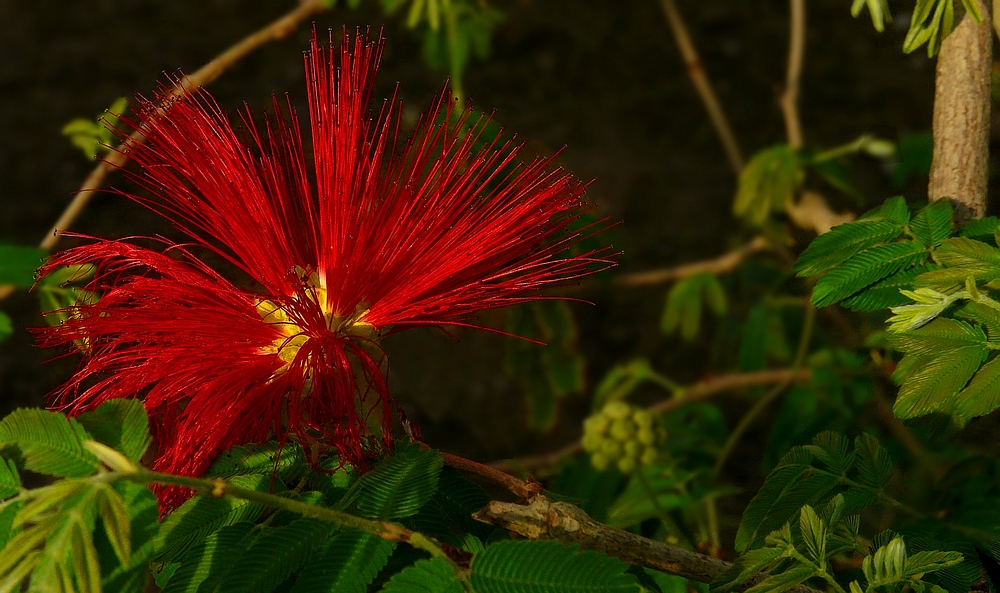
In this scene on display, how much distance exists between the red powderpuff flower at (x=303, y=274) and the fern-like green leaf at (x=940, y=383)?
0.78 ft

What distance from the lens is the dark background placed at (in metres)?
2.19

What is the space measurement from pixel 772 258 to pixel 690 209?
0.79 m

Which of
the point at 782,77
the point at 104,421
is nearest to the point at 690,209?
the point at 782,77

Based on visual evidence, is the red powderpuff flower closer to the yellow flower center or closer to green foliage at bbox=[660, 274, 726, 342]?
the yellow flower center

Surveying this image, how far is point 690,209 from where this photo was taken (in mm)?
2463

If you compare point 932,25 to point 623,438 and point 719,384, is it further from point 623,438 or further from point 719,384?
point 719,384

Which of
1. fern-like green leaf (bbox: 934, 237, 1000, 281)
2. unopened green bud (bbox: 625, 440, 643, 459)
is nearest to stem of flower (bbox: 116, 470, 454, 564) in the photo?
fern-like green leaf (bbox: 934, 237, 1000, 281)

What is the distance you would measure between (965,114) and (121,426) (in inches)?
25.3

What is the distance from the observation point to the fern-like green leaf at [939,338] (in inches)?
23.6

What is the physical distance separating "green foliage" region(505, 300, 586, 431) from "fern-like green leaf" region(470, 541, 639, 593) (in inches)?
28.8

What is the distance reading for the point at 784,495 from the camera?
641mm

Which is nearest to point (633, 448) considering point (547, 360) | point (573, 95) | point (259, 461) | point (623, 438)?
point (623, 438)

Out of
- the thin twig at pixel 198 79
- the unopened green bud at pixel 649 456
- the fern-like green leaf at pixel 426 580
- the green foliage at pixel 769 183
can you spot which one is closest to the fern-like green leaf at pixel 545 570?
the fern-like green leaf at pixel 426 580

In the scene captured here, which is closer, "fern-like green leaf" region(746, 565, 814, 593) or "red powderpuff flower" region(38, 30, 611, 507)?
"fern-like green leaf" region(746, 565, 814, 593)
